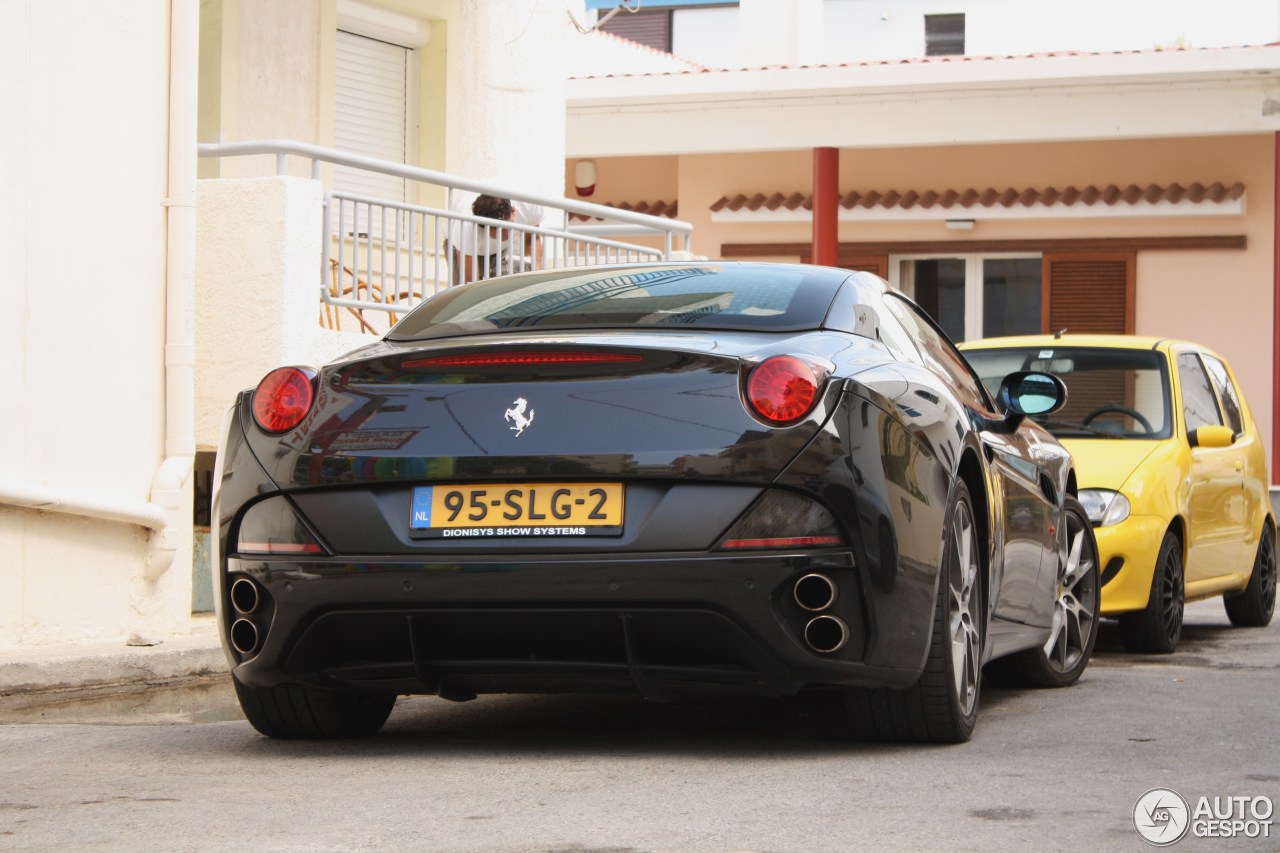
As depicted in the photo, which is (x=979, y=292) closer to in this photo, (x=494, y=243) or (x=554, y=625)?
(x=494, y=243)

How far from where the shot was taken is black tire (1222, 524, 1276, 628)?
1100cm

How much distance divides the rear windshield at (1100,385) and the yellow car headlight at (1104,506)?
0.67 m

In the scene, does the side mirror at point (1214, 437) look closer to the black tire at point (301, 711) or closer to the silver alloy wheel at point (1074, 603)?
the silver alloy wheel at point (1074, 603)

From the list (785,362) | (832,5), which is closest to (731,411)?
(785,362)

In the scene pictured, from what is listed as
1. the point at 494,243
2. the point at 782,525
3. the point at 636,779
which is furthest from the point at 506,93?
the point at 636,779

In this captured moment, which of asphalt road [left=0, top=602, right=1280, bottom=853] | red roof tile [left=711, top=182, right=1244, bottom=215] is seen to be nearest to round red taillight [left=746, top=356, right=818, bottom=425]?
asphalt road [left=0, top=602, right=1280, bottom=853]

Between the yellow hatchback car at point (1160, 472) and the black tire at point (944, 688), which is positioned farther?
the yellow hatchback car at point (1160, 472)

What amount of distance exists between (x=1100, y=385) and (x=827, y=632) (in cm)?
540

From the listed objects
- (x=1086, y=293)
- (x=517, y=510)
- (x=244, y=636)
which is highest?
(x=1086, y=293)

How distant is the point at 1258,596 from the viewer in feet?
36.3

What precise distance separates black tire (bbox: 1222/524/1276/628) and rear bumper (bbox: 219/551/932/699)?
21.1 feet

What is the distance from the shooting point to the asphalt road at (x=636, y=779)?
162 inches

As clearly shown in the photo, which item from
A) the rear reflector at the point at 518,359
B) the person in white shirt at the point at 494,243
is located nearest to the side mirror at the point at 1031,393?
the rear reflector at the point at 518,359

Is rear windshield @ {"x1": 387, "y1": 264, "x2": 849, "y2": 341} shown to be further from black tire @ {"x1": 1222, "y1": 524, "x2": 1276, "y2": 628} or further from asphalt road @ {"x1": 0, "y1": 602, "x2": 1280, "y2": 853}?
black tire @ {"x1": 1222, "y1": 524, "x2": 1276, "y2": 628}
